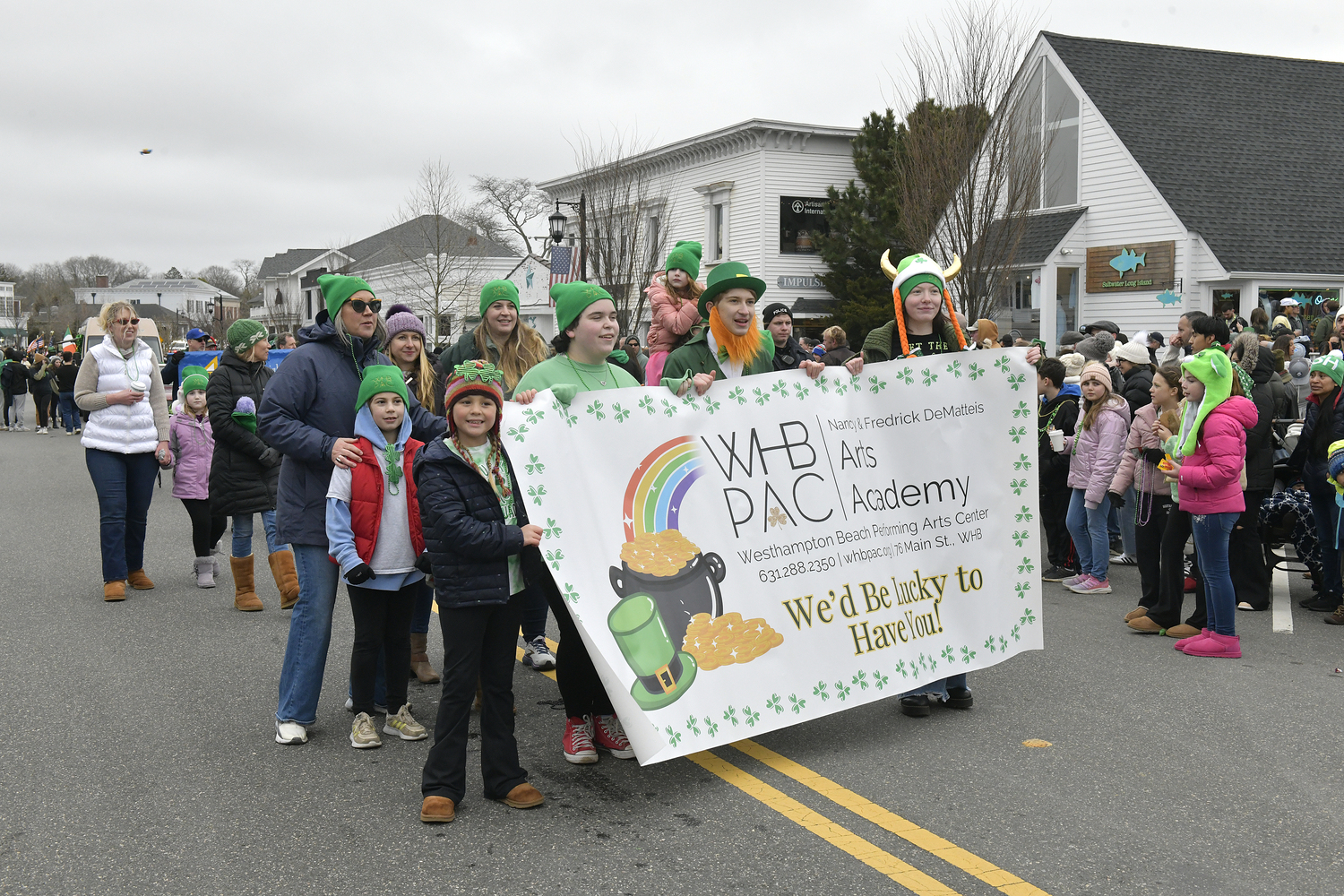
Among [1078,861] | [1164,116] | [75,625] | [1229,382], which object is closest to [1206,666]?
[1229,382]

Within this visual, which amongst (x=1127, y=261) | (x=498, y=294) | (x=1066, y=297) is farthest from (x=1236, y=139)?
(x=498, y=294)

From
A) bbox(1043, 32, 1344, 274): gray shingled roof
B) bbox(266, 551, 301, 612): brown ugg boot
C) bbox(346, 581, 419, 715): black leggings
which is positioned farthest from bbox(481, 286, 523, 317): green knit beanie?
bbox(1043, 32, 1344, 274): gray shingled roof

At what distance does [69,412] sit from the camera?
26.0 metres

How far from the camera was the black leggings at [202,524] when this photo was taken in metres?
8.85

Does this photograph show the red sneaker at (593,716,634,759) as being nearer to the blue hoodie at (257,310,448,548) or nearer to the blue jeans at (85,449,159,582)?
the blue hoodie at (257,310,448,548)

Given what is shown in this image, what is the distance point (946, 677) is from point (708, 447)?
171 centimetres

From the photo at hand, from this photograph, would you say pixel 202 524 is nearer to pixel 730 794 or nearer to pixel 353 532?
pixel 353 532

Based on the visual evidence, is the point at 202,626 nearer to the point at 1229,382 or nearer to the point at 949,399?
the point at 949,399

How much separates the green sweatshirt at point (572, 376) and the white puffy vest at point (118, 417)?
4.74 metres

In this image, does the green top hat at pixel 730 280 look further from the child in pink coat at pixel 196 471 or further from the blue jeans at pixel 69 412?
the blue jeans at pixel 69 412

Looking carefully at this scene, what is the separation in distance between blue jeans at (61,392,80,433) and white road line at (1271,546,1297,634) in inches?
948

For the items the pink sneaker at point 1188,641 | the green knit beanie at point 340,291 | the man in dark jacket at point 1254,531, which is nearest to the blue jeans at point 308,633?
the green knit beanie at point 340,291

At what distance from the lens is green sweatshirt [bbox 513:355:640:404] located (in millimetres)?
4778

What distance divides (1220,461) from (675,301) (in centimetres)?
348
